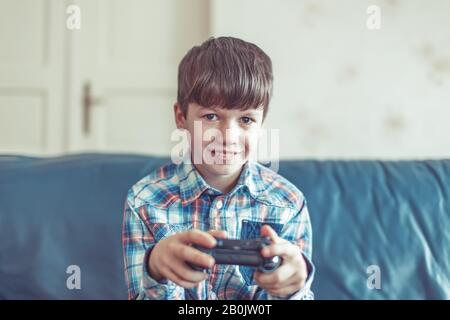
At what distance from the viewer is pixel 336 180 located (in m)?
0.82

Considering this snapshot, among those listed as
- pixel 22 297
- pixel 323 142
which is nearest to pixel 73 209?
pixel 22 297

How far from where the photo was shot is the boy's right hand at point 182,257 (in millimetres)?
554

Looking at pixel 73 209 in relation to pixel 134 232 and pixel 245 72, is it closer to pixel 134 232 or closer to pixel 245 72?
pixel 134 232

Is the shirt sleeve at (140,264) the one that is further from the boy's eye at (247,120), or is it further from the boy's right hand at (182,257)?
the boy's eye at (247,120)

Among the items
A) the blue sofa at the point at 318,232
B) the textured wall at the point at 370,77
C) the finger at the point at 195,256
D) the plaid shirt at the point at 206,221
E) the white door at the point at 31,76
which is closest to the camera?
the finger at the point at 195,256

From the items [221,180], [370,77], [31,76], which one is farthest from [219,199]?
[31,76]

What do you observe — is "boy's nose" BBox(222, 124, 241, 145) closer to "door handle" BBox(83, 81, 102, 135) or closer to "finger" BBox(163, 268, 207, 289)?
"finger" BBox(163, 268, 207, 289)

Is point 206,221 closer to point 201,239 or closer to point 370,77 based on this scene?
point 201,239

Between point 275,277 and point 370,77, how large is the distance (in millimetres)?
856

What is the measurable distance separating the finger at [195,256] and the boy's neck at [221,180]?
0.15m

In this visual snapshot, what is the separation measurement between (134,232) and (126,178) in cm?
15

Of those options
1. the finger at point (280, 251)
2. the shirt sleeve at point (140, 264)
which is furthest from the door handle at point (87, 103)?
the finger at point (280, 251)

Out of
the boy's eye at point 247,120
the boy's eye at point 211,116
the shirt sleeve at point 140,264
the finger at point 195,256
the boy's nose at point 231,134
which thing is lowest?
the shirt sleeve at point 140,264

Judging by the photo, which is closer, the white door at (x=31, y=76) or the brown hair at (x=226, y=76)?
the brown hair at (x=226, y=76)
